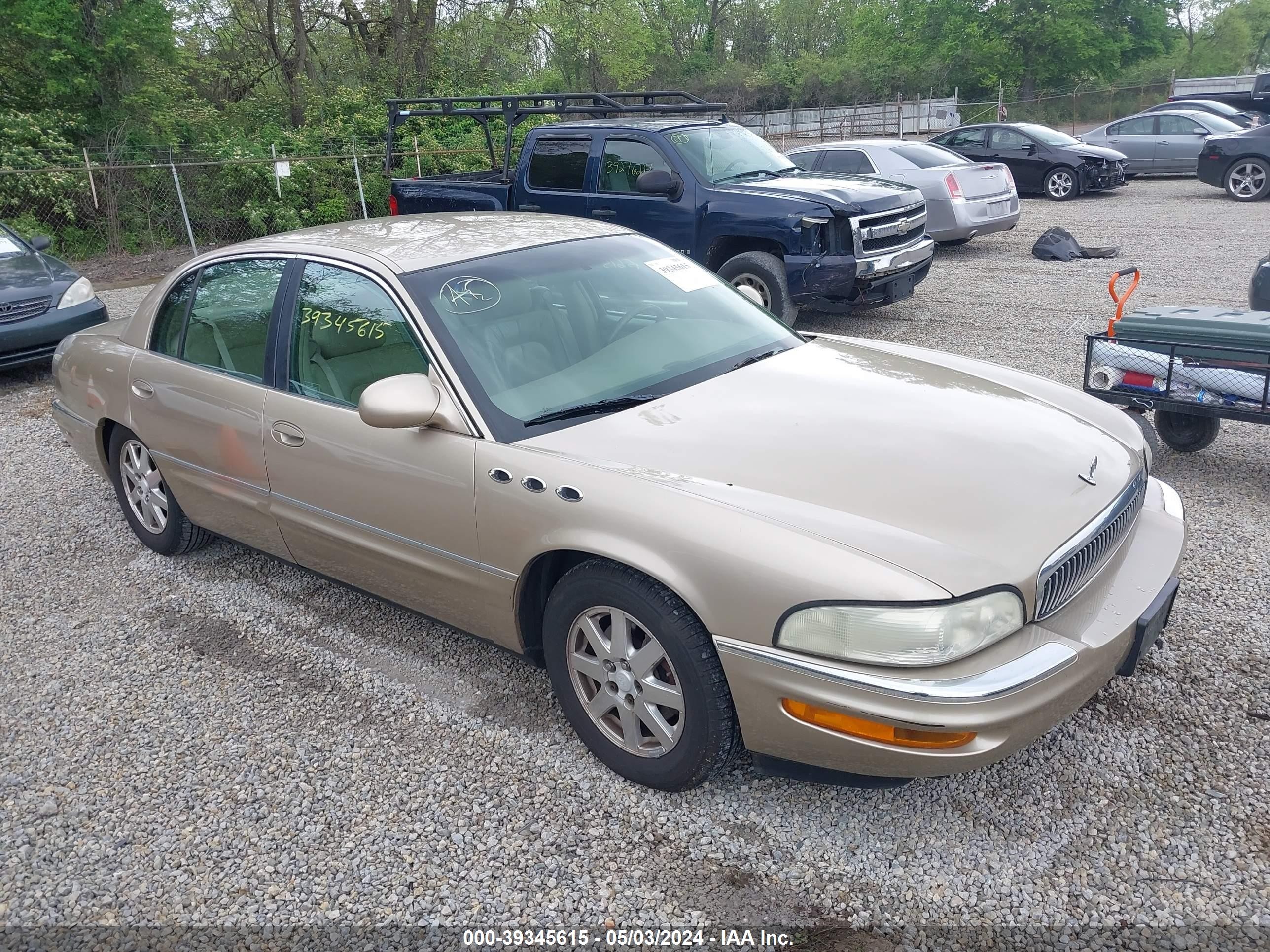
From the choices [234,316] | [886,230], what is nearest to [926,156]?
[886,230]

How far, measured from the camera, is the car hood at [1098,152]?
56.0 ft

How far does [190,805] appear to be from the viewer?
304 cm

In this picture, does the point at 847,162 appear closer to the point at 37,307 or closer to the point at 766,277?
the point at 766,277

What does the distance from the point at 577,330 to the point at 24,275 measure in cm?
748

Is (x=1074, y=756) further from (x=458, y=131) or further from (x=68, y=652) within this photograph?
(x=458, y=131)

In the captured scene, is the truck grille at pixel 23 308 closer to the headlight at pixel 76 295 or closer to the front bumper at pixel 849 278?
the headlight at pixel 76 295

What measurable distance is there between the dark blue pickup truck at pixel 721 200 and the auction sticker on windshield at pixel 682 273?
4042mm

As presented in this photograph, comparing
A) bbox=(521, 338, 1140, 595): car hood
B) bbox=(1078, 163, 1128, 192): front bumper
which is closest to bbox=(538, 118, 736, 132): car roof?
bbox=(521, 338, 1140, 595): car hood

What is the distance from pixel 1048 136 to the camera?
17562mm

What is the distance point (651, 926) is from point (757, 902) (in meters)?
0.28

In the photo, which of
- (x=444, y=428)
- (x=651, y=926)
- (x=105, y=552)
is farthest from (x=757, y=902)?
(x=105, y=552)

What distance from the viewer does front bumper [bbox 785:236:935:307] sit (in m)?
7.95

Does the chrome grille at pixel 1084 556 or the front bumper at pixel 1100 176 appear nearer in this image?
the chrome grille at pixel 1084 556

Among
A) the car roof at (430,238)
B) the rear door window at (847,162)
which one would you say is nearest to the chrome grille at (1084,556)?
the car roof at (430,238)
